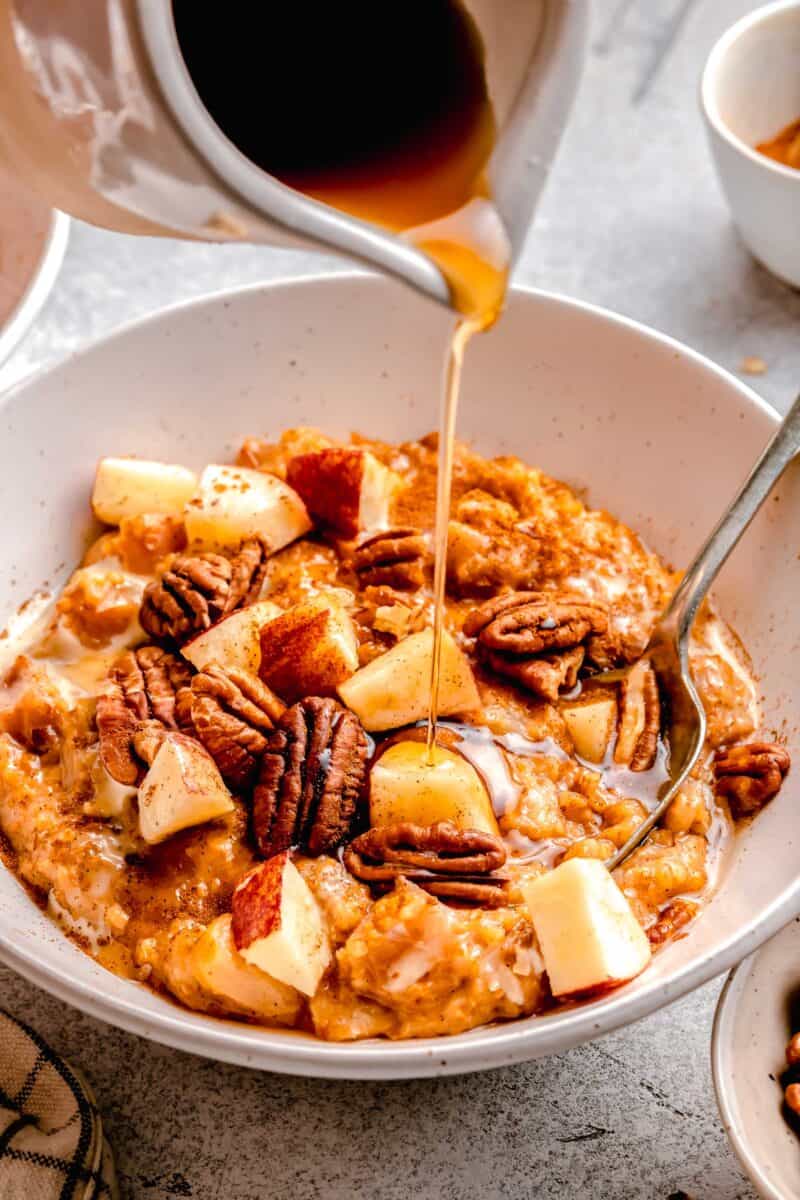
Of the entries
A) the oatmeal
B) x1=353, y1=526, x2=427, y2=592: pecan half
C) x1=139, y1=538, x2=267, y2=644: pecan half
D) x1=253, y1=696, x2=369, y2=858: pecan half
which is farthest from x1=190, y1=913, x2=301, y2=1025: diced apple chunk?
x1=353, y1=526, x2=427, y2=592: pecan half

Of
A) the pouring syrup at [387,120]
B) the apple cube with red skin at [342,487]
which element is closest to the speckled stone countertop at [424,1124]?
the apple cube with red skin at [342,487]

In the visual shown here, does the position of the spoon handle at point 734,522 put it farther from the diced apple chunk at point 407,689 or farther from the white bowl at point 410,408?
the diced apple chunk at point 407,689

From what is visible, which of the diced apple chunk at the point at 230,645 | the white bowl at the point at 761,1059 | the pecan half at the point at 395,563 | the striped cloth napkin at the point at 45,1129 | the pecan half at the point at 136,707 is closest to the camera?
the white bowl at the point at 761,1059

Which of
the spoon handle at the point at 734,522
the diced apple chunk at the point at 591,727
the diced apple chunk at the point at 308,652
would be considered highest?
the spoon handle at the point at 734,522

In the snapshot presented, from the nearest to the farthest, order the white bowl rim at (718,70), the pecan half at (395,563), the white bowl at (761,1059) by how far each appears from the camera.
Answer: the white bowl at (761,1059), the pecan half at (395,563), the white bowl rim at (718,70)

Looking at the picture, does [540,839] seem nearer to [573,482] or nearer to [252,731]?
[252,731]

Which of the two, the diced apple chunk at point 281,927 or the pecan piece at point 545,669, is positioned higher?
the pecan piece at point 545,669

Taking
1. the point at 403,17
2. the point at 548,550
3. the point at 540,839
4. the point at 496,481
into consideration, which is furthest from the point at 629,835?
the point at 403,17
